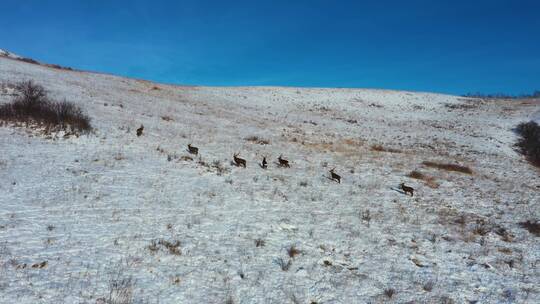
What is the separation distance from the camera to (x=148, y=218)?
32.7 feet

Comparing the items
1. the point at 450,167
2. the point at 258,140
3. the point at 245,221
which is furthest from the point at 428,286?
the point at 258,140

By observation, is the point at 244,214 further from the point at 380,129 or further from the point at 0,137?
the point at 380,129

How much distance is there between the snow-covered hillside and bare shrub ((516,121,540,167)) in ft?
13.3

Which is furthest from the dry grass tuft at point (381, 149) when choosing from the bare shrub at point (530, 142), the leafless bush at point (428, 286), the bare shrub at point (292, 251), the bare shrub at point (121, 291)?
the bare shrub at point (121, 291)

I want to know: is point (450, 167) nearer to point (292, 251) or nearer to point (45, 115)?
point (292, 251)

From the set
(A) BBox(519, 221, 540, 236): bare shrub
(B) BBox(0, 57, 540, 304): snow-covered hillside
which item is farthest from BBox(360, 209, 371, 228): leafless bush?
(A) BBox(519, 221, 540, 236): bare shrub

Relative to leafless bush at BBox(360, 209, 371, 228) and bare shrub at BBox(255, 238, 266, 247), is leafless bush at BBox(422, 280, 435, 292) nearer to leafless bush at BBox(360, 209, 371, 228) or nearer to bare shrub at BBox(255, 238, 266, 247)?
leafless bush at BBox(360, 209, 371, 228)

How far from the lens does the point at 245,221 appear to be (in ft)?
34.7

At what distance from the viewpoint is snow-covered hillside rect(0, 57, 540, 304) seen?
288 inches

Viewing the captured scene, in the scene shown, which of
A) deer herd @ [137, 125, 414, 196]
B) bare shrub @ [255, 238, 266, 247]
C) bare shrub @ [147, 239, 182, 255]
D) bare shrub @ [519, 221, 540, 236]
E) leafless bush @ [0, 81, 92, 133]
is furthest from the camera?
leafless bush @ [0, 81, 92, 133]

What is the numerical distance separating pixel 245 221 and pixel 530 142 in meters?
30.6

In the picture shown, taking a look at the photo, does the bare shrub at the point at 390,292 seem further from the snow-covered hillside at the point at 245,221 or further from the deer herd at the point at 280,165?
the deer herd at the point at 280,165

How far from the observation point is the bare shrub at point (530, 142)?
27567mm

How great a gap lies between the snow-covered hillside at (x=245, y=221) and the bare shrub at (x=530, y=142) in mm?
4066
